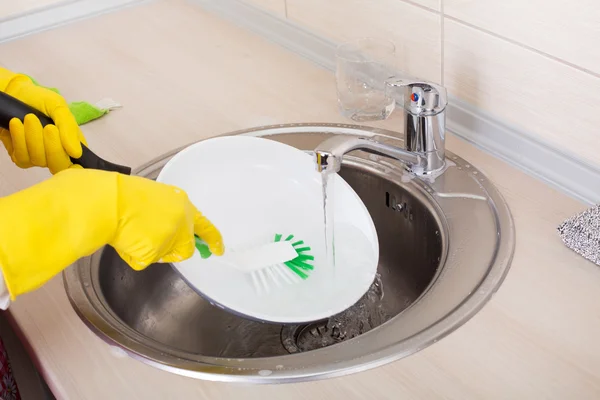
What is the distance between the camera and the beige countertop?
2.52ft

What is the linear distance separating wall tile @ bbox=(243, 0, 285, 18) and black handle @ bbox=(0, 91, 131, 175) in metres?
0.64

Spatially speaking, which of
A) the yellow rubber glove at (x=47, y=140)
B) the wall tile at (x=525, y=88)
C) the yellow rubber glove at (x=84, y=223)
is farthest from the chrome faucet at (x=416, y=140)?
the yellow rubber glove at (x=47, y=140)

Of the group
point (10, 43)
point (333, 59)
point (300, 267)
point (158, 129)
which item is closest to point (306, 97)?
point (333, 59)

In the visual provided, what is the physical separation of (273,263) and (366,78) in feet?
1.27

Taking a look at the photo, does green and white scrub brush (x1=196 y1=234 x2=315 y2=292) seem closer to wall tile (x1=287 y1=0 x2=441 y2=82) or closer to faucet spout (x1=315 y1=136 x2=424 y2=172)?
faucet spout (x1=315 y1=136 x2=424 y2=172)

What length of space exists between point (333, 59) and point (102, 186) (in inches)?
27.4

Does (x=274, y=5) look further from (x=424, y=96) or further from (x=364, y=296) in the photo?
(x=364, y=296)

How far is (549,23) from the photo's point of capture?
93cm

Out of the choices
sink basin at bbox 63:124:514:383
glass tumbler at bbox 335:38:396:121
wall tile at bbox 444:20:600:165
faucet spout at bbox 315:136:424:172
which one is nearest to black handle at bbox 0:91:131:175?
sink basin at bbox 63:124:514:383

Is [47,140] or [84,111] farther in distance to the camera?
[84,111]

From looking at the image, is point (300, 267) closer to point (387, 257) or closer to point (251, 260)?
point (251, 260)

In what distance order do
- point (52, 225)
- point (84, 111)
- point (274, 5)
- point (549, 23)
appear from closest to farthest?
1. point (52, 225)
2. point (549, 23)
3. point (84, 111)
4. point (274, 5)

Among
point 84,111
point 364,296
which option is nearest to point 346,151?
point 364,296

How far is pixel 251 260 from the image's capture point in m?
1.05
